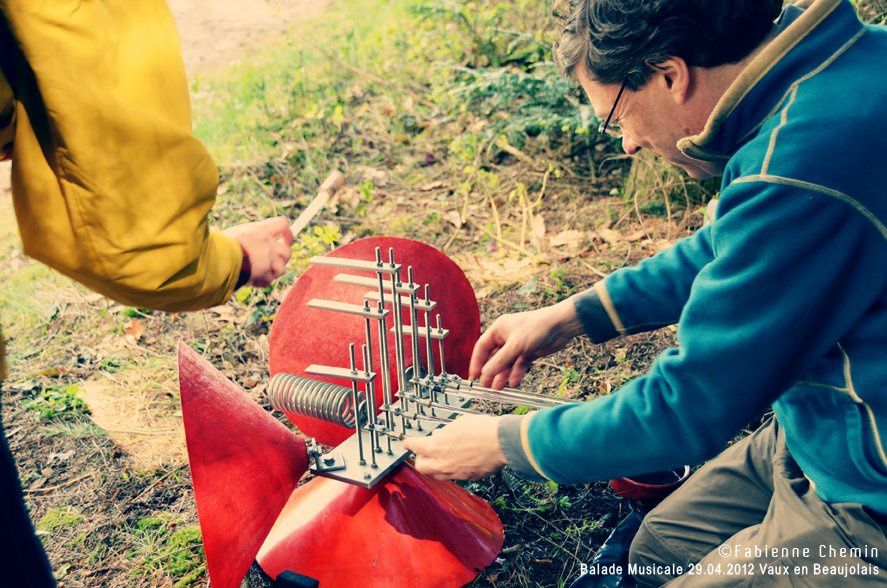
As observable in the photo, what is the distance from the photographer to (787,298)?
142 cm

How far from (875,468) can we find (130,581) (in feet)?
6.54

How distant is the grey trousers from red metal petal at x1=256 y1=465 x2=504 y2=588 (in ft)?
1.52

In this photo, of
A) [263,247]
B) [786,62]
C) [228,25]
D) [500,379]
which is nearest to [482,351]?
[500,379]

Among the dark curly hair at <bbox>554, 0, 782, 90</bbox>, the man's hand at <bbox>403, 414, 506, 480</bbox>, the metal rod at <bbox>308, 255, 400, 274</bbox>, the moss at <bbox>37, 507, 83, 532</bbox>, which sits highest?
the dark curly hair at <bbox>554, 0, 782, 90</bbox>

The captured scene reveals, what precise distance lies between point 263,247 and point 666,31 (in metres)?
0.94

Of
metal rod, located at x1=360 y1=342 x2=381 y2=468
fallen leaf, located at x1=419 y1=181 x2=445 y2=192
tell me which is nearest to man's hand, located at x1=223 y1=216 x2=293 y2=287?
metal rod, located at x1=360 y1=342 x2=381 y2=468

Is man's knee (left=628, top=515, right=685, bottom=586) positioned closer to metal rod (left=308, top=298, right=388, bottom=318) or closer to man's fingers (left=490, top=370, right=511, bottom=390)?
man's fingers (left=490, top=370, right=511, bottom=390)

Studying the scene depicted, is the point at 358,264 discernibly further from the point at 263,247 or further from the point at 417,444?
the point at 417,444

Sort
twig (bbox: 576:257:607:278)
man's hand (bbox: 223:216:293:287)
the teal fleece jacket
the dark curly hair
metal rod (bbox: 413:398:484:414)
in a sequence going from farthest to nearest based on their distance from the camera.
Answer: twig (bbox: 576:257:607:278) < metal rod (bbox: 413:398:484:414) < man's hand (bbox: 223:216:293:287) < the dark curly hair < the teal fleece jacket

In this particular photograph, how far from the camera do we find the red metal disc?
7.74ft

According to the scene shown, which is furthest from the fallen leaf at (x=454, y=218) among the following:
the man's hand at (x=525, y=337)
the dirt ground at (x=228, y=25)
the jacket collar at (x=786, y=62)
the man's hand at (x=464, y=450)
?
the dirt ground at (x=228, y=25)

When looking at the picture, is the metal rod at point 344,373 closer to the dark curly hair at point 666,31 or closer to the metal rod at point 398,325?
the metal rod at point 398,325

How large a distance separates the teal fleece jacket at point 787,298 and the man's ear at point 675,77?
0.09 meters

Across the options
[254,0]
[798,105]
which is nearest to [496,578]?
[798,105]
